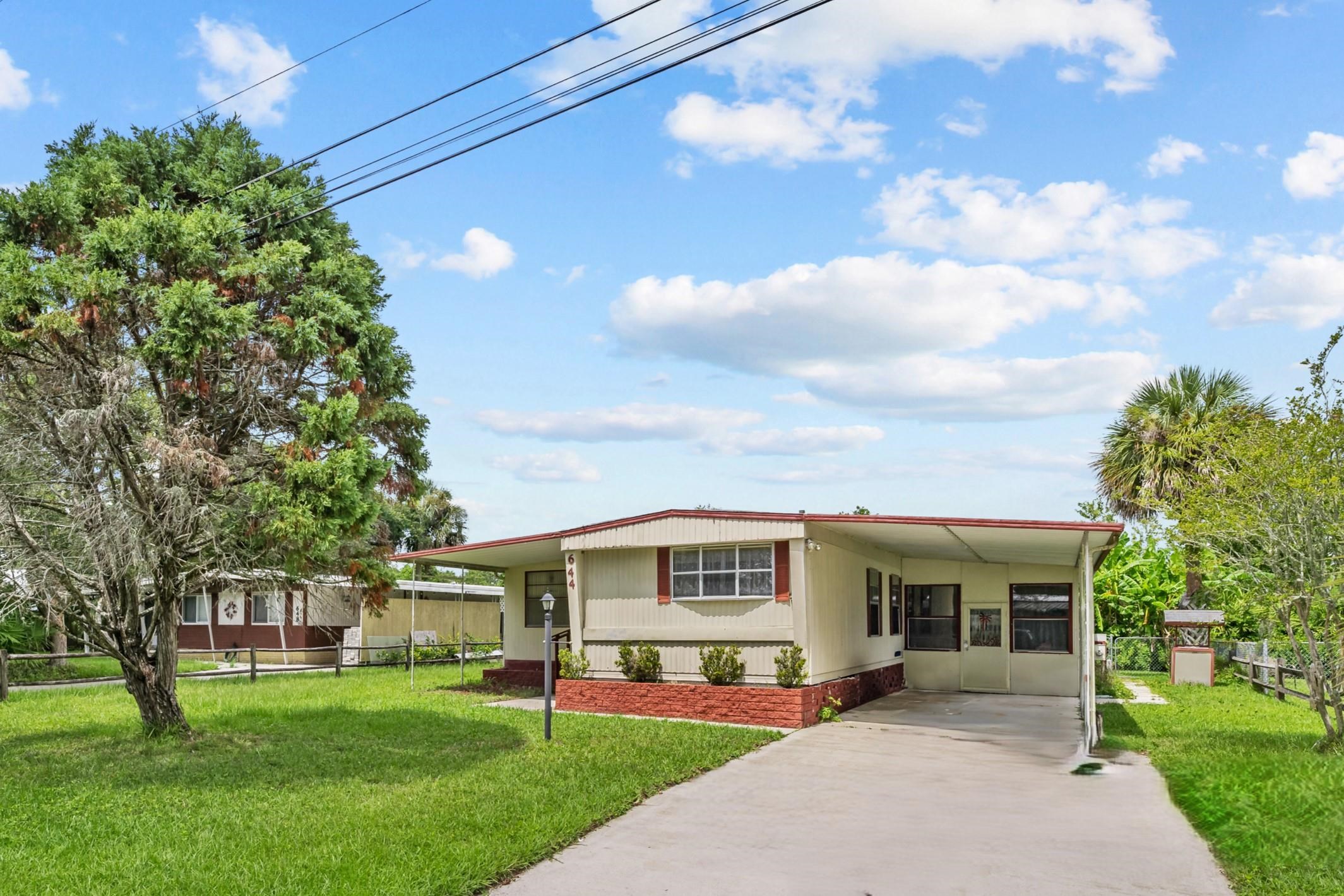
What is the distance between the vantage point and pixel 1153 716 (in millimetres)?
15492

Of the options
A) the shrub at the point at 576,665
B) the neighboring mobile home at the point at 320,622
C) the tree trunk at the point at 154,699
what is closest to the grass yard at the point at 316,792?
the tree trunk at the point at 154,699

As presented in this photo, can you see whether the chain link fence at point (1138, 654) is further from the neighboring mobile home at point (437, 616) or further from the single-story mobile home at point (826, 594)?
the neighboring mobile home at point (437, 616)

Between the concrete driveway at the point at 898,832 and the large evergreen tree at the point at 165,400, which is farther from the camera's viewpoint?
the large evergreen tree at the point at 165,400

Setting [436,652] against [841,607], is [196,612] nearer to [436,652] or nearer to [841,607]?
[436,652]

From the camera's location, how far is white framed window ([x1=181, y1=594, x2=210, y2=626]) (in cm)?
3027

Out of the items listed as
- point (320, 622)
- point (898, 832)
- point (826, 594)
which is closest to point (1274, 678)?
point (826, 594)

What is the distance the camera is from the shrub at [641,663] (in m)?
15.6

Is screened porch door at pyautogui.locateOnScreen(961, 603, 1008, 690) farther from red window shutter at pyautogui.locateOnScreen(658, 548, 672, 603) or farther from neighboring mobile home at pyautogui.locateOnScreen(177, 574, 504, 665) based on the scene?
neighboring mobile home at pyautogui.locateOnScreen(177, 574, 504, 665)

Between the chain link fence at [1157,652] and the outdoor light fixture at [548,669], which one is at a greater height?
the outdoor light fixture at [548,669]

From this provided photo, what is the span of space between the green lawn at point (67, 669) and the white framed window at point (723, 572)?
11.9 meters

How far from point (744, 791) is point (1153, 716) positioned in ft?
28.3

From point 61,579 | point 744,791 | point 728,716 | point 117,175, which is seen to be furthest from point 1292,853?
point 117,175

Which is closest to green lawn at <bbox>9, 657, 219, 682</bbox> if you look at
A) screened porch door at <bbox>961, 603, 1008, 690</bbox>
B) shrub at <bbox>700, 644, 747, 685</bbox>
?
shrub at <bbox>700, 644, 747, 685</bbox>

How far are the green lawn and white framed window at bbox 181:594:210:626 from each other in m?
2.89
